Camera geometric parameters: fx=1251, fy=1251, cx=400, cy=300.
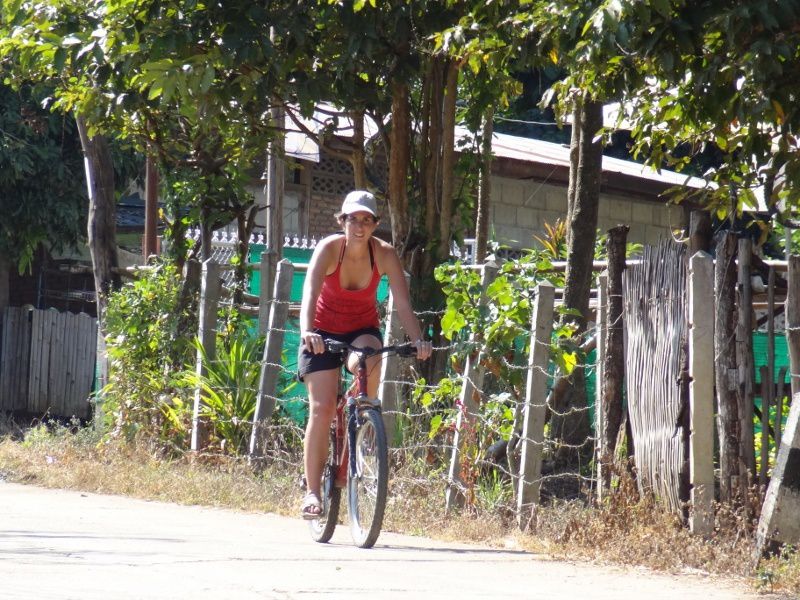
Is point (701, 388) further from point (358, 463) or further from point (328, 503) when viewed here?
point (328, 503)

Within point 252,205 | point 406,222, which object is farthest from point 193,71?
point 252,205

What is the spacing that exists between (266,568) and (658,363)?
8.52 ft

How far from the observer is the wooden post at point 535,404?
295 inches

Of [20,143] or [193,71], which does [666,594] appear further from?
[20,143]

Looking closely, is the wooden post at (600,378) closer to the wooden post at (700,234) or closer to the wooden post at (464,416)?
the wooden post at (464,416)

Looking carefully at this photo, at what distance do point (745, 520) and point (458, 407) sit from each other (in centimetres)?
224

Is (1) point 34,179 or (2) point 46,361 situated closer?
(1) point 34,179

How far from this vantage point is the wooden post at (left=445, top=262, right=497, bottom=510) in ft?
26.0

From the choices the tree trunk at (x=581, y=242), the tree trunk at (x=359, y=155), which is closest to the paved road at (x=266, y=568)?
the tree trunk at (x=581, y=242)

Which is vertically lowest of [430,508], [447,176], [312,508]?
[430,508]

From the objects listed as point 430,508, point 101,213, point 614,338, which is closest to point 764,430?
point 614,338

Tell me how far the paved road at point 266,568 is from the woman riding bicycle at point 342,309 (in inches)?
24.6

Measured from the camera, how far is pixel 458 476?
795cm

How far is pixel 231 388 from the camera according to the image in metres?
10.5
